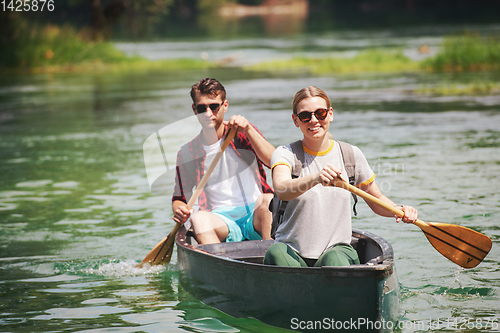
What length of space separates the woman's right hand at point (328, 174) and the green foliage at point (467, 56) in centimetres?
1711

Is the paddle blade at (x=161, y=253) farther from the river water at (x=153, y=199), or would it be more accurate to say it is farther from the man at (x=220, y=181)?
the man at (x=220, y=181)

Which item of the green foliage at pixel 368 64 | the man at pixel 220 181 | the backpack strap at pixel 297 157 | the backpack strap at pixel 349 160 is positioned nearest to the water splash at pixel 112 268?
the man at pixel 220 181

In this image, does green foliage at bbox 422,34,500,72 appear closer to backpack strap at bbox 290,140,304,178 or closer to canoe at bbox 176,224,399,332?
canoe at bbox 176,224,399,332

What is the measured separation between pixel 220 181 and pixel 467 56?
15997mm

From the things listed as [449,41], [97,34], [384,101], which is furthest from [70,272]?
[97,34]

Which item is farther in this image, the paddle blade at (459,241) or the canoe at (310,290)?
the paddle blade at (459,241)

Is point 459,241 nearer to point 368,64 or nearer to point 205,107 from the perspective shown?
point 205,107

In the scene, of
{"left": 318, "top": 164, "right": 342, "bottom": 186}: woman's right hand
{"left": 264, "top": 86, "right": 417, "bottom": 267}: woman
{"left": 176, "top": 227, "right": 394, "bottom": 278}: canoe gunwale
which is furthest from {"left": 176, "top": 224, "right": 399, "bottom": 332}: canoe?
{"left": 318, "top": 164, "right": 342, "bottom": 186}: woman's right hand

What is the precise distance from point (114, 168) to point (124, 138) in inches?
108

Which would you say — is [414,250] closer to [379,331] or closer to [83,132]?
[379,331]

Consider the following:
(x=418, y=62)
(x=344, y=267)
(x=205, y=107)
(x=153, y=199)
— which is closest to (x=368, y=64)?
(x=418, y=62)

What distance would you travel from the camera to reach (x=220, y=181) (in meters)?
5.39

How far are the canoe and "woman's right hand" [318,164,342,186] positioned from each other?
0.49 metres

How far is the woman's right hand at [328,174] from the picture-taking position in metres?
3.80
